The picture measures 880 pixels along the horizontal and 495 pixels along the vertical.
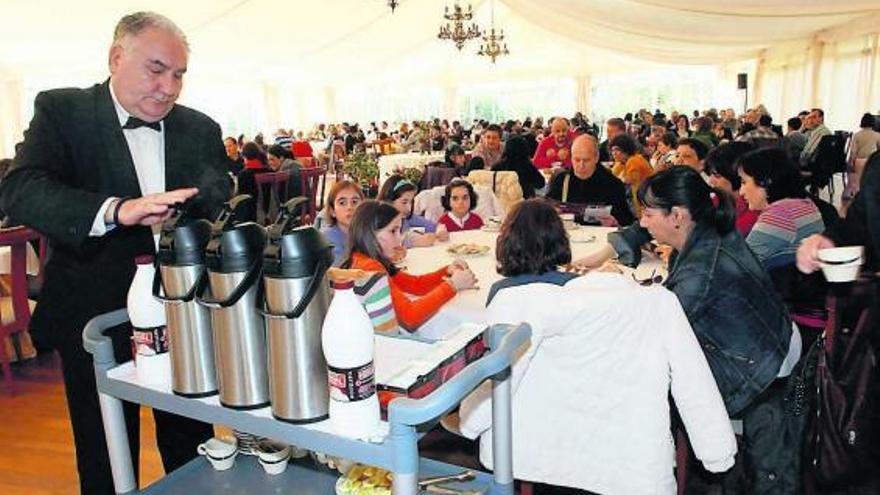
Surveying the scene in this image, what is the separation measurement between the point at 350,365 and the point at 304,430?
0.15 meters

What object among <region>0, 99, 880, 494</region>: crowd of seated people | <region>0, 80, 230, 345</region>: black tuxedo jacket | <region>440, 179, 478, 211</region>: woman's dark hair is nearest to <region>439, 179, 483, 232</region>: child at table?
<region>440, 179, 478, 211</region>: woman's dark hair

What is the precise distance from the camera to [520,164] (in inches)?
225

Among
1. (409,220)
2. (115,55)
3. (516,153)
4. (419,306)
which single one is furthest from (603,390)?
(516,153)

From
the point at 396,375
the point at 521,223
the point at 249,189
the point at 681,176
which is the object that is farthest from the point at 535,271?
the point at 249,189

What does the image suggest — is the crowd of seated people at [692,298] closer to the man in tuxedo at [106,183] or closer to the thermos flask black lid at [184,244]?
the thermos flask black lid at [184,244]

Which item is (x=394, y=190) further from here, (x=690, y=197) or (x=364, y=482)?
(x=364, y=482)

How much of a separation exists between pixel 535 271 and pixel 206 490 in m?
1.18

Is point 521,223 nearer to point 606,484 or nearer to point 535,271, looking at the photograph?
point 535,271

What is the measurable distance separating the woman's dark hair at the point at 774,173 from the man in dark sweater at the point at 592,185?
1340mm

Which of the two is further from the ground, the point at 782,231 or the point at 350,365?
the point at 350,365

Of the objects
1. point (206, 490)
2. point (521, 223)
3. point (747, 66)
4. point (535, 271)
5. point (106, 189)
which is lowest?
point (206, 490)

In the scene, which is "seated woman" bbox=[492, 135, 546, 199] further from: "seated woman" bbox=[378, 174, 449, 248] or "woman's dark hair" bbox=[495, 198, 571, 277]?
"woman's dark hair" bbox=[495, 198, 571, 277]

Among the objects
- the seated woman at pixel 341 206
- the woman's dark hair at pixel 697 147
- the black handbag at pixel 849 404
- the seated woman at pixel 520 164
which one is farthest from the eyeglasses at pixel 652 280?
the seated woman at pixel 520 164

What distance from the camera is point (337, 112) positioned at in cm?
2311
